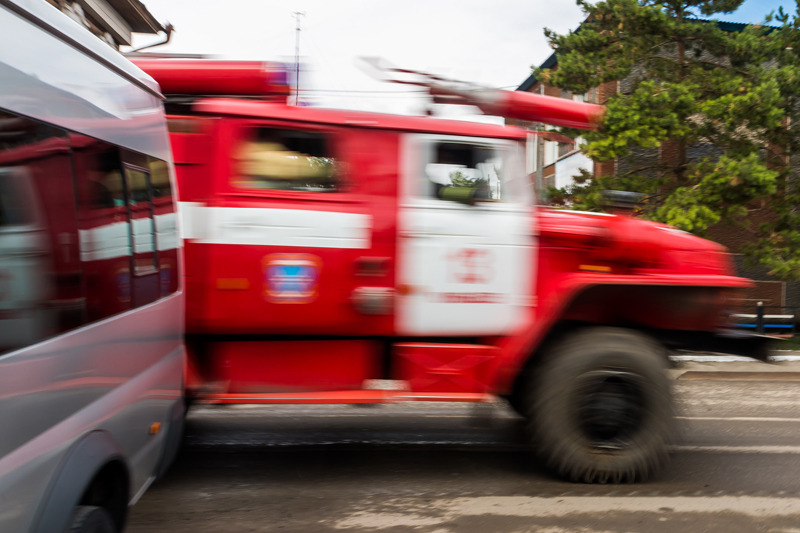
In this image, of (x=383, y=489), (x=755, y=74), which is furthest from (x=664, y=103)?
(x=383, y=489)

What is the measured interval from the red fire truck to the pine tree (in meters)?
8.41

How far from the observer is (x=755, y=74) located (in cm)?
1384

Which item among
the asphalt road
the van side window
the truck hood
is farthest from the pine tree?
the van side window

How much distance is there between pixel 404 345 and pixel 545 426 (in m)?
1.05

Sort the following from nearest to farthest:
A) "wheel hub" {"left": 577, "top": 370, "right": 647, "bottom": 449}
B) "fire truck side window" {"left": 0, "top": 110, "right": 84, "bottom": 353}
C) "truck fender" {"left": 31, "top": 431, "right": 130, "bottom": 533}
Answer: "fire truck side window" {"left": 0, "top": 110, "right": 84, "bottom": 353}, "truck fender" {"left": 31, "top": 431, "right": 130, "bottom": 533}, "wheel hub" {"left": 577, "top": 370, "right": 647, "bottom": 449}

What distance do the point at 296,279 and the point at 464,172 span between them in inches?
52.8

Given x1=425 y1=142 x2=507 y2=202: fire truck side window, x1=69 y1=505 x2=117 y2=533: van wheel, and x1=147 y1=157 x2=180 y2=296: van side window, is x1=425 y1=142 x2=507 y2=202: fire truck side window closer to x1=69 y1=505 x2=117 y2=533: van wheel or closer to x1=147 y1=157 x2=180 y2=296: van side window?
x1=147 y1=157 x2=180 y2=296: van side window

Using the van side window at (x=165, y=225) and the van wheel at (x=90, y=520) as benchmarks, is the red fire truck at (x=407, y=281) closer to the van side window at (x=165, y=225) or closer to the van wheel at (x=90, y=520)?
the van side window at (x=165, y=225)

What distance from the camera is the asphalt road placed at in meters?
4.04

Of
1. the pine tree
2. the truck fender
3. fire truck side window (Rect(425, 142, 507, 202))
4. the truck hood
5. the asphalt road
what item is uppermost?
the pine tree

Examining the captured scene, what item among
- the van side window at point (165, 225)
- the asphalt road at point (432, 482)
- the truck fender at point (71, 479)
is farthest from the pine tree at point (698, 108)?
the truck fender at point (71, 479)

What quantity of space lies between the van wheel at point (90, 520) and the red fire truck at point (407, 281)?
200 centimetres

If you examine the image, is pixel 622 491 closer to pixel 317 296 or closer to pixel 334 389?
pixel 334 389

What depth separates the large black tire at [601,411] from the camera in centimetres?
463
